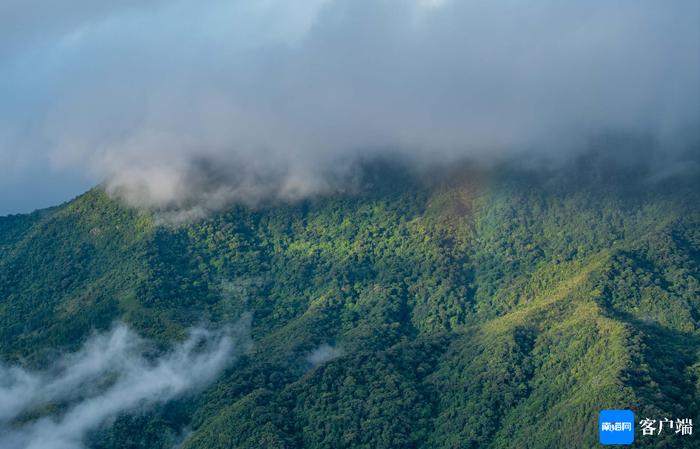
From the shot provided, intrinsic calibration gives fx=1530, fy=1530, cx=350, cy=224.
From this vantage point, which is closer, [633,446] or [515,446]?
[633,446]

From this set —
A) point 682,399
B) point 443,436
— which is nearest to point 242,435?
point 443,436

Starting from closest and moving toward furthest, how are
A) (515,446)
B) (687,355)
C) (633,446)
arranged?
(633,446)
(515,446)
(687,355)

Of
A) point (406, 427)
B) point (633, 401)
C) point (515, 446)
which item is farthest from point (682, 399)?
point (406, 427)

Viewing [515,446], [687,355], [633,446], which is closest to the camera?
[633,446]

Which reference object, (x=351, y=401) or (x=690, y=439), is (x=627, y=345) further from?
(x=351, y=401)

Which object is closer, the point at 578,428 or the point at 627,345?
the point at 578,428

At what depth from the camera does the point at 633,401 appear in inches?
7077

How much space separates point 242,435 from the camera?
194m

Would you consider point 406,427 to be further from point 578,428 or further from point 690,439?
point 690,439

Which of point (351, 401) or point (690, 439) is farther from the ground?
point (351, 401)

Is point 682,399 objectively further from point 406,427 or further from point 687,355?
point 406,427

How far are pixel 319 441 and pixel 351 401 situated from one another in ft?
26.5

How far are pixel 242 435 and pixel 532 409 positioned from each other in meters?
36.9

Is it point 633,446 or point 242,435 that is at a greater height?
point 242,435
